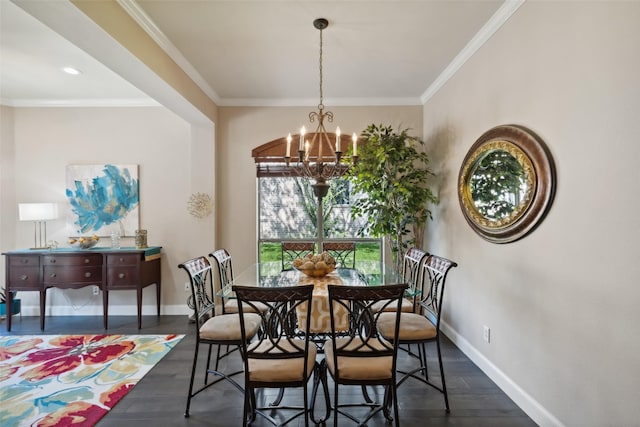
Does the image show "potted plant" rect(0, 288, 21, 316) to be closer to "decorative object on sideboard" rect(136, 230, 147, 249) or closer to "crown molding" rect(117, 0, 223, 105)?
"decorative object on sideboard" rect(136, 230, 147, 249)

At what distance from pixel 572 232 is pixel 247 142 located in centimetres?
357

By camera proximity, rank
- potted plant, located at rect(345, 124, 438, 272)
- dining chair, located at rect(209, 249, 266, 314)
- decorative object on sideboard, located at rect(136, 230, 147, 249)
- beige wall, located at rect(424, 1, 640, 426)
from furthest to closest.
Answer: decorative object on sideboard, located at rect(136, 230, 147, 249)
potted plant, located at rect(345, 124, 438, 272)
dining chair, located at rect(209, 249, 266, 314)
beige wall, located at rect(424, 1, 640, 426)

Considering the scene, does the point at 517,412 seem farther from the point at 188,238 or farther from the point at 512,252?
the point at 188,238

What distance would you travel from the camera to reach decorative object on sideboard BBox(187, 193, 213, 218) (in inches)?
155

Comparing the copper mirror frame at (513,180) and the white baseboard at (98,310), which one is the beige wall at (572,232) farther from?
the white baseboard at (98,310)

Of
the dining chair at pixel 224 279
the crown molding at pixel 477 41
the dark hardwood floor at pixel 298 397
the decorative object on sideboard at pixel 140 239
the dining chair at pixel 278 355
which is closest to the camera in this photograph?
the dining chair at pixel 278 355

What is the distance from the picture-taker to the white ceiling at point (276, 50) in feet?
7.39

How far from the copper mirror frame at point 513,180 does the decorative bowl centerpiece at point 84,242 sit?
4.31 meters

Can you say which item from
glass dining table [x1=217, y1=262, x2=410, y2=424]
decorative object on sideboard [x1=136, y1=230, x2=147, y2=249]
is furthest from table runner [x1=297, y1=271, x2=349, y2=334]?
decorative object on sideboard [x1=136, y1=230, x2=147, y2=249]

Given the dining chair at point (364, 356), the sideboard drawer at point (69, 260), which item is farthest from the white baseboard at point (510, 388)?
the sideboard drawer at point (69, 260)

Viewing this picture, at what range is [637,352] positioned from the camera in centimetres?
133

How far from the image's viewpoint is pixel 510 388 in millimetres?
2213

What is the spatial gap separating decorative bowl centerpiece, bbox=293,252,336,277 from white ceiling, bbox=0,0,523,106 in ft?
6.29

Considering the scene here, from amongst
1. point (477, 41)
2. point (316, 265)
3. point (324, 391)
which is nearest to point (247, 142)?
point (316, 265)
